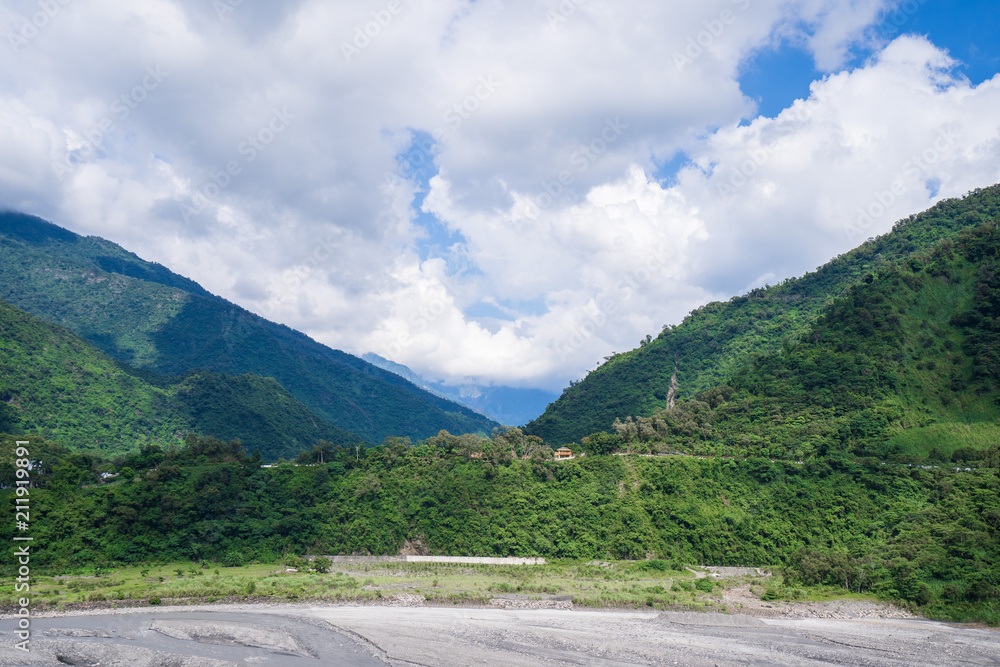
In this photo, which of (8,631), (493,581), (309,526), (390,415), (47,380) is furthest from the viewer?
(390,415)

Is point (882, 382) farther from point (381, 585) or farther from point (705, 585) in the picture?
point (381, 585)

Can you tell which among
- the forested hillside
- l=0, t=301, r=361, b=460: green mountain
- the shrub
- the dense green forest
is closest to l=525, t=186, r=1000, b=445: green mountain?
the forested hillside

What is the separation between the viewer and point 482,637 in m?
35.6

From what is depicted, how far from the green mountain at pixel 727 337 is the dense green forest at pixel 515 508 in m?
37.1

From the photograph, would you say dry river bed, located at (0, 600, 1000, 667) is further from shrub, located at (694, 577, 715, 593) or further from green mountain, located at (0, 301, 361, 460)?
green mountain, located at (0, 301, 361, 460)

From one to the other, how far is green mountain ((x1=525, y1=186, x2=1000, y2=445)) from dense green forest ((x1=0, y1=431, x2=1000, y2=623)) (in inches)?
1460

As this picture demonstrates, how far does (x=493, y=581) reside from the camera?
47.9 metres

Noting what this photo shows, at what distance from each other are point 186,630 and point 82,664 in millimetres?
6121

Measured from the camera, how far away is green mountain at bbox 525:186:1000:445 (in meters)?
99.1

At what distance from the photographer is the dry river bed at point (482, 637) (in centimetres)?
3228

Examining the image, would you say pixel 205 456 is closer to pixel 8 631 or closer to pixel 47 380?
pixel 8 631

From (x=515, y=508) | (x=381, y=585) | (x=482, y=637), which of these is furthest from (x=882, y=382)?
(x=381, y=585)

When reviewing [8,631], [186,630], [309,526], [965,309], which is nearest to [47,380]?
[309,526]

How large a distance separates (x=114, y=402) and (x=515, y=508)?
7624 cm
